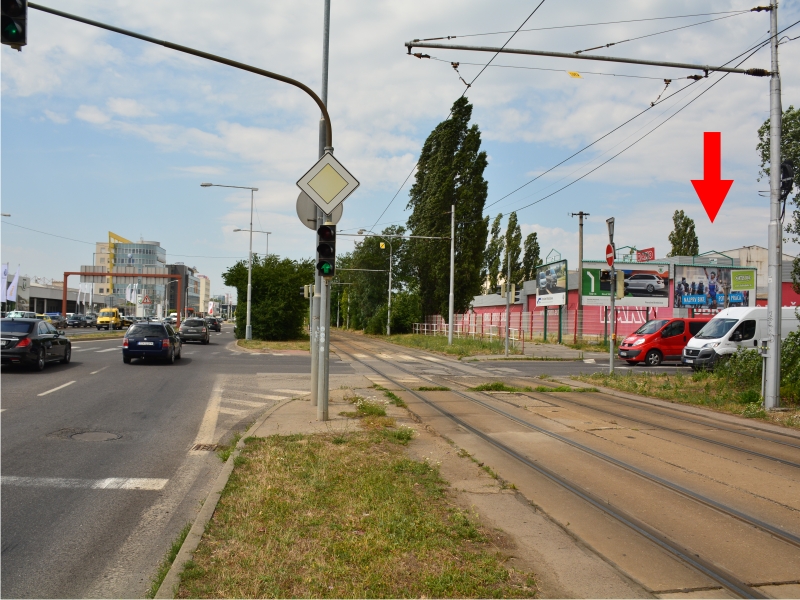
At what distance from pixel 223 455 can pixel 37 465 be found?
6.67 ft

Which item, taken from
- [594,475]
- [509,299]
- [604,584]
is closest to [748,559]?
[604,584]

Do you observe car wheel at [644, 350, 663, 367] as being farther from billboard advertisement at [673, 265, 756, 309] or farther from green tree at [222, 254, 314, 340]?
billboard advertisement at [673, 265, 756, 309]

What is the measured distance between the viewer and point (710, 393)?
15086 mm

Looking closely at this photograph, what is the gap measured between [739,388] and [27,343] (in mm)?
17832

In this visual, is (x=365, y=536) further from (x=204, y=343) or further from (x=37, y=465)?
(x=204, y=343)

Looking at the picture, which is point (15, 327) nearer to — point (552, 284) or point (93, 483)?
point (93, 483)

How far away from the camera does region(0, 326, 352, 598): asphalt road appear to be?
4.58m

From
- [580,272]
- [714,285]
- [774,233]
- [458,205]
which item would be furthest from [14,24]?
[714,285]

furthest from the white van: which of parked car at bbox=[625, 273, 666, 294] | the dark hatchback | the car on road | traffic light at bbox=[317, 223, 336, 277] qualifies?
the car on road

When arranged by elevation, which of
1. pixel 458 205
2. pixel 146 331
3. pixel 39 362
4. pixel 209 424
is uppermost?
pixel 458 205

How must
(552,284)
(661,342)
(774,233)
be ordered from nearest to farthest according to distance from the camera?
Answer: 1. (774,233)
2. (661,342)
3. (552,284)

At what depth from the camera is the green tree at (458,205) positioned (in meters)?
51.7

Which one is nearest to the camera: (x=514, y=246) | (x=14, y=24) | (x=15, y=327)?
(x=14, y=24)

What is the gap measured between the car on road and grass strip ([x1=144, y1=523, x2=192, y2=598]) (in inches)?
1418
